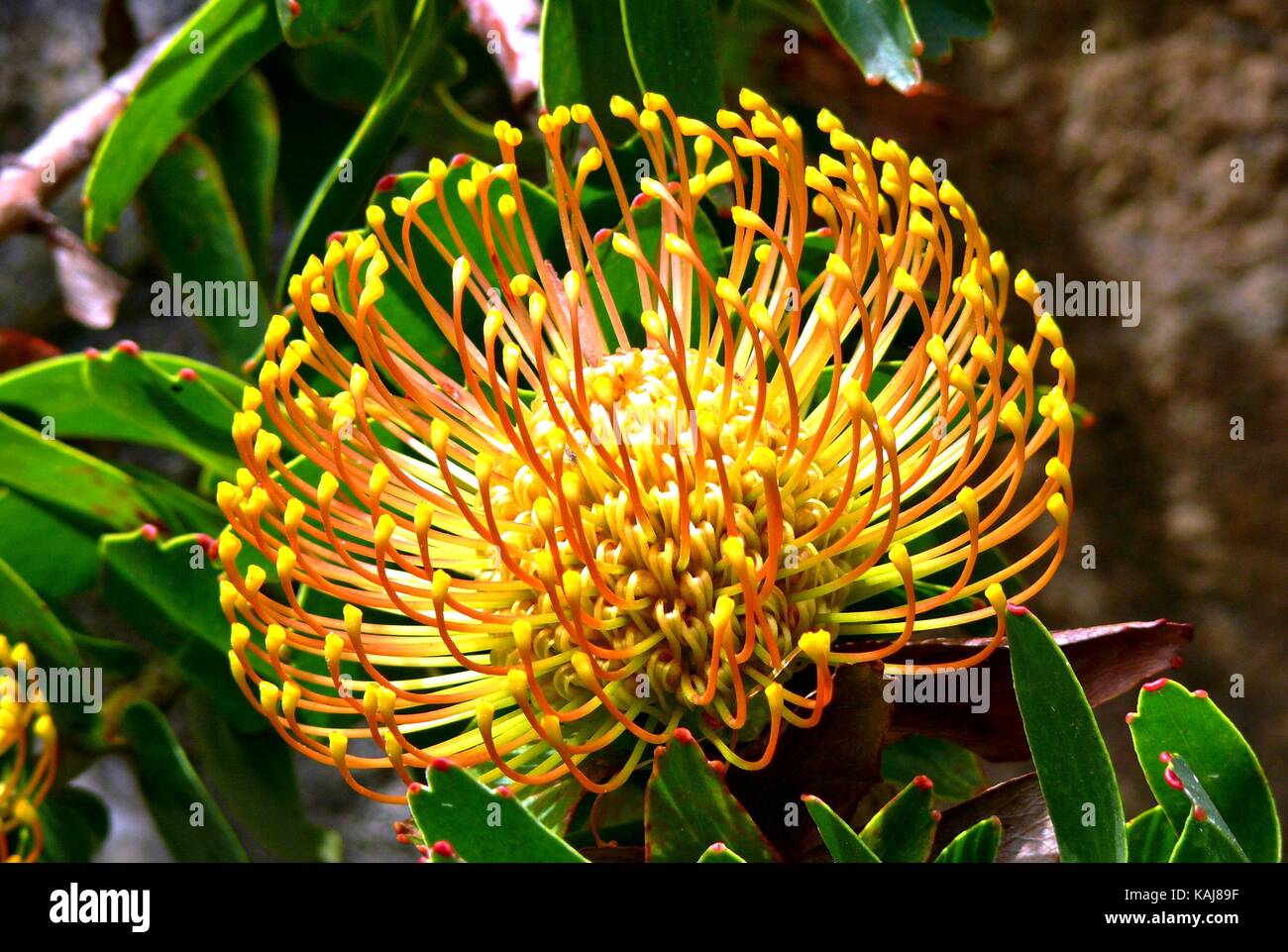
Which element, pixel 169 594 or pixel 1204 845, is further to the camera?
pixel 169 594

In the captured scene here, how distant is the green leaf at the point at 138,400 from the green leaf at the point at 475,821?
347 mm

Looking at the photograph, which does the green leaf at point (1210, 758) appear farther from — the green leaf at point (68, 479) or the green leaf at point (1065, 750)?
the green leaf at point (68, 479)

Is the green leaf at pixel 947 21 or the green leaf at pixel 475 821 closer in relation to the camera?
the green leaf at pixel 475 821

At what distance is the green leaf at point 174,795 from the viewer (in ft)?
2.35

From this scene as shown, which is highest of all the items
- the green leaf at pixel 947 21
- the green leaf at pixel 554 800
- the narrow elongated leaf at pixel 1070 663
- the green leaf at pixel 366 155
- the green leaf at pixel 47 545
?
the green leaf at pixel 947 21

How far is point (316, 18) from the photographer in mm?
612

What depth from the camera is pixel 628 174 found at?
0.62 m

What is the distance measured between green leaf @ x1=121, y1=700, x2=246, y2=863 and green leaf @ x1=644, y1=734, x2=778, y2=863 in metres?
0.38

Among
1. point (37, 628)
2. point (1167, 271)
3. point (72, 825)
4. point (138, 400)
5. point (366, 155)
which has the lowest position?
point (72, 825)

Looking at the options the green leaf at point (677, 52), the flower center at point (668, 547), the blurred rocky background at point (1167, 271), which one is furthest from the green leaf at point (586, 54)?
the blurred rocky background at point (1167, 271)

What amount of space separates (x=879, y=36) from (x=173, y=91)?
44cm

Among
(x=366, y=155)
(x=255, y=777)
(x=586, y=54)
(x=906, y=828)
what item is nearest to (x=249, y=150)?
(x=366, y=155)

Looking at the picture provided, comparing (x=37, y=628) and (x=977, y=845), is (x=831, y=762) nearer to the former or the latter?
(x=977, y=845)

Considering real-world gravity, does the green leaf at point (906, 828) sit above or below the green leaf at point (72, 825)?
above
